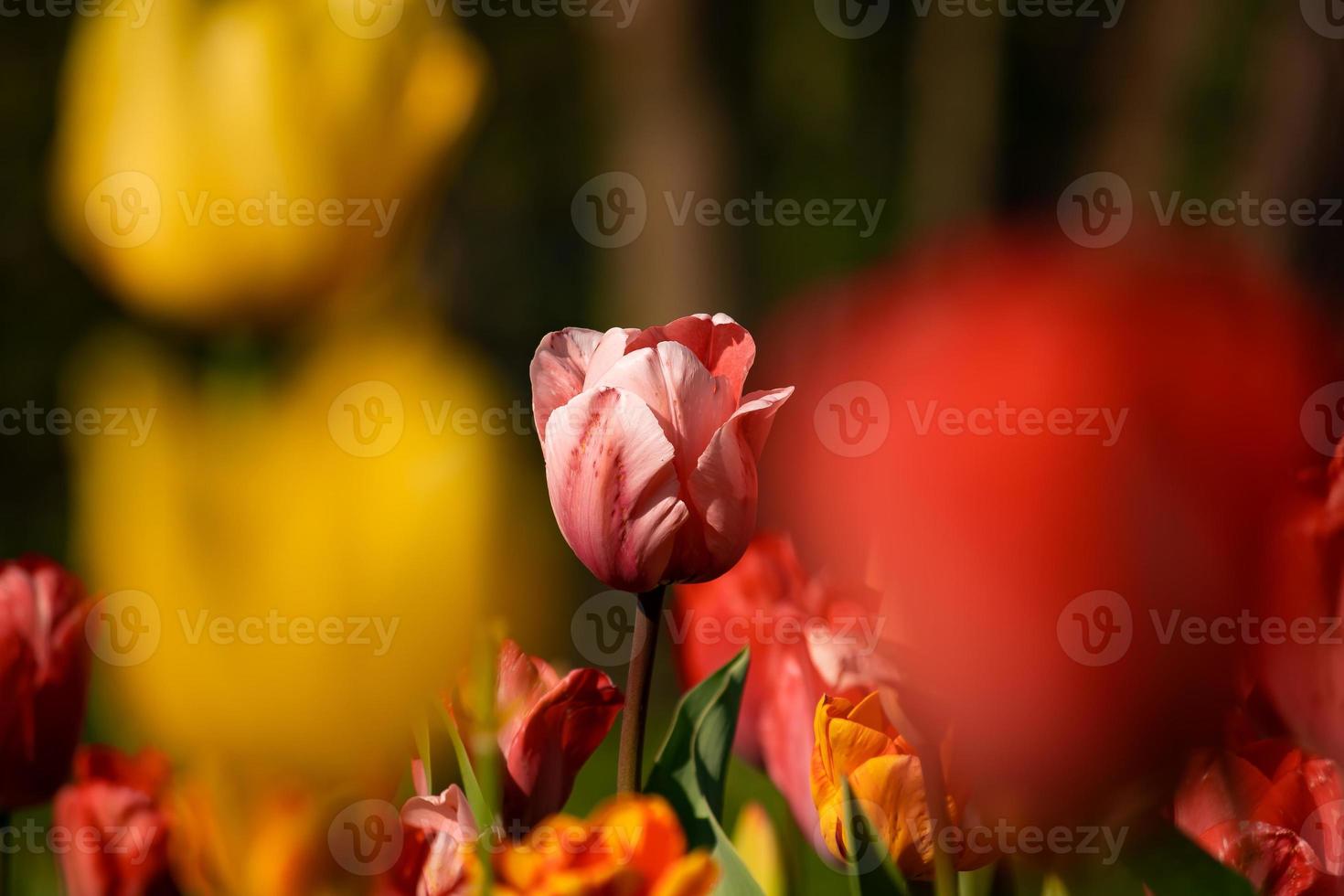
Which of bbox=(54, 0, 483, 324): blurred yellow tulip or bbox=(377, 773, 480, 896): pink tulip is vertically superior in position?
bbox=(54, 0, 483, 324): blurred yellow tulip

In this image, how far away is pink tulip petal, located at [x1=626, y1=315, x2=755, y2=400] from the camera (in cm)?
25

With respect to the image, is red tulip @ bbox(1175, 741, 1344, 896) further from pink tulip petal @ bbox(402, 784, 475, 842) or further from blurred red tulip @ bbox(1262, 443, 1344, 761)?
pink tulip petal @ bbox(402, 784, 475, 842)

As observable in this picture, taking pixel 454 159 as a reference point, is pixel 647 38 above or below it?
above

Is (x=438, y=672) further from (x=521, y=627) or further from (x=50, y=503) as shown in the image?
(x=50, y=503)

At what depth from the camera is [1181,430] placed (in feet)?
0.72

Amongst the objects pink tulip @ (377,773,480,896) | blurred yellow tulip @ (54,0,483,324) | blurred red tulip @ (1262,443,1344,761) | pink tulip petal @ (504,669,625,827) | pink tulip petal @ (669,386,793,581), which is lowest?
pink tulip @ (377,773,480,896)

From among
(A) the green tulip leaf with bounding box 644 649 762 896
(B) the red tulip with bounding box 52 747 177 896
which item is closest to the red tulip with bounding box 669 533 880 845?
(A) the green tulip leaf with bounding box 644 649 762 896

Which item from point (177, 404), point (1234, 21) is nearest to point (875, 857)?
point (177, 404)

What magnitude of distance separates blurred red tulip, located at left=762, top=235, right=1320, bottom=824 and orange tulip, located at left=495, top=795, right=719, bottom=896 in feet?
0.15

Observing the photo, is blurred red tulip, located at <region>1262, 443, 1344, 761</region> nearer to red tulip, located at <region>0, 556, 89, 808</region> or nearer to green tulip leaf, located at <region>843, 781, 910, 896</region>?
green tulip leaf, located at <region>843, 781, 910, 896</region>

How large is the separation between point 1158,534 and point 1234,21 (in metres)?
1.78

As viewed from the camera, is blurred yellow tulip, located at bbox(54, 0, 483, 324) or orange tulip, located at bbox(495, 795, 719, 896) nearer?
orange tulip, located at bbox(495, 795, 719, 896)

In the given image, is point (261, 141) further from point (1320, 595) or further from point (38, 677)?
point (1320, 595)

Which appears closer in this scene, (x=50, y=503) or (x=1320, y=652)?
(x=1320, y=652)
